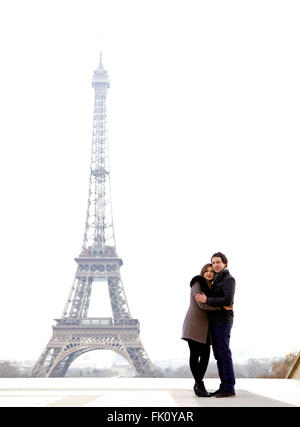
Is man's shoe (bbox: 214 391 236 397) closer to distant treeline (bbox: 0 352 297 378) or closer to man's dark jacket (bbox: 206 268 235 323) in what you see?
man's dark jacket (bbox: 206 268 235 323)

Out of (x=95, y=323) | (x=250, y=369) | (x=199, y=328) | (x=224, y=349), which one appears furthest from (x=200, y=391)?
(x=95, y=323)

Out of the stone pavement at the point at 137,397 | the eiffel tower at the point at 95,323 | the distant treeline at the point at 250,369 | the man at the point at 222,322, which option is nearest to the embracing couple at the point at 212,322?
the man at the point at 222,322

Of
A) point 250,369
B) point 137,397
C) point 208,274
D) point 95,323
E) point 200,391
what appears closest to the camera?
point 137,397

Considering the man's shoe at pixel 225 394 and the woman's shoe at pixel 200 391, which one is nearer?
the man's shoe at pixel 225 394

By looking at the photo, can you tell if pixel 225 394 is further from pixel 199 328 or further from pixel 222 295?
pixel 222 295

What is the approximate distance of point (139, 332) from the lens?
38.8 metres

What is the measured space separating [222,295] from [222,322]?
0.81ft

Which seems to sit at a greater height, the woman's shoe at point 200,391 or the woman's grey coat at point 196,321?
the woman's grey coat at point 196,321

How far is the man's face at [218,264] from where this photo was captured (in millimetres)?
5797

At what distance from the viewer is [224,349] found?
573 centimetres

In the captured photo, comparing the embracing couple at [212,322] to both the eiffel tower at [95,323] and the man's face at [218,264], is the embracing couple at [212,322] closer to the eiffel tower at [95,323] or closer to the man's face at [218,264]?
the man's face at [218,264]
